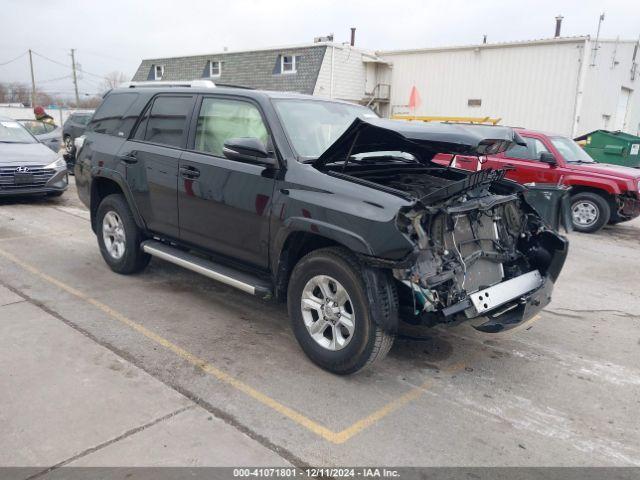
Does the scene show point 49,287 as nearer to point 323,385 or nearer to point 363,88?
point 323,385

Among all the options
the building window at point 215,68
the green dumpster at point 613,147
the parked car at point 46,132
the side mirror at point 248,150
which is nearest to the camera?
the side mirror at point 248,150

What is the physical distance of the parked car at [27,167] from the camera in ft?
30.7

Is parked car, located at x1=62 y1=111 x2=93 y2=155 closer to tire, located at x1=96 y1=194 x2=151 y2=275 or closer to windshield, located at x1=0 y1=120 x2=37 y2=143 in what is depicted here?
windshield, located at x1=0 y1=120 x2=37 y2=143

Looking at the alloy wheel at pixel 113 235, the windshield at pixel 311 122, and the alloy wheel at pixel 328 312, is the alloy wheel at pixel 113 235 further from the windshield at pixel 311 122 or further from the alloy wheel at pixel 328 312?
the alloy wheel at pixel 328 312

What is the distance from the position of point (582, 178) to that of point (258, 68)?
62.0 feet

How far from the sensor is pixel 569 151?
33.7ft

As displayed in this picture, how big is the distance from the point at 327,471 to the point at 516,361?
2.09 meters

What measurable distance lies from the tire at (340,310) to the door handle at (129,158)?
2382 mm

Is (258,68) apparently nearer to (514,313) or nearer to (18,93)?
(514,313)

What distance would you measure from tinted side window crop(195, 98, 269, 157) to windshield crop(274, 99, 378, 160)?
219 millimetres

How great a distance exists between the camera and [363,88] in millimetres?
24422

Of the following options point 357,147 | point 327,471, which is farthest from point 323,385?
point 357,147

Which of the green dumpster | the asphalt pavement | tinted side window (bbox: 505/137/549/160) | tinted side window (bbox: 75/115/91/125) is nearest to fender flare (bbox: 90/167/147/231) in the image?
the asphalt pavement

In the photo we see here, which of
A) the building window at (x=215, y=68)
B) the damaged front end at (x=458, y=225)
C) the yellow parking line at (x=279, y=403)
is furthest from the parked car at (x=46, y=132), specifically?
the building window at (x=215, y=68)
